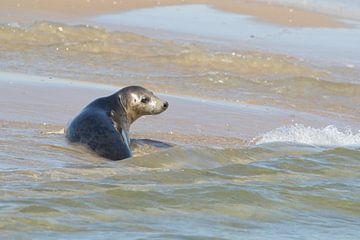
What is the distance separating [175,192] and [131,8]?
13.0 metres

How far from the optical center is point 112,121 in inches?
341

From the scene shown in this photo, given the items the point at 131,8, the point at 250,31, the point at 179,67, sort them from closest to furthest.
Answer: the point at 179,67
the point at 250,31
the point at 131,8

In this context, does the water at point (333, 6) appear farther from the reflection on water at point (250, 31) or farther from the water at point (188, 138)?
the water at point (188, 138)

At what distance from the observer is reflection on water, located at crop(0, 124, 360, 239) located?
19.1 feet

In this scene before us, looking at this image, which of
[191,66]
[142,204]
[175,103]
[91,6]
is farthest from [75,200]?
[91,6]

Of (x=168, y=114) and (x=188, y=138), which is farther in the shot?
(x=168, y=114)

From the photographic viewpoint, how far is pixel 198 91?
11969 mm

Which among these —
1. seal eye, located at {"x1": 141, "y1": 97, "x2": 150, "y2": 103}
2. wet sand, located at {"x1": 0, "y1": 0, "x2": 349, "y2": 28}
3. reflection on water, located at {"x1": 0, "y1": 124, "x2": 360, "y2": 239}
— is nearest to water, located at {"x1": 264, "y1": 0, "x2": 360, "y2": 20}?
wet sand, located at {"x1": 0, "y1": 0, "x2": 349, "y2": 28}

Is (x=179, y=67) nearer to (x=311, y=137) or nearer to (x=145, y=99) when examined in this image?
(x=311, y=137)

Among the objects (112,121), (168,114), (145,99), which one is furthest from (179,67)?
(112,121)

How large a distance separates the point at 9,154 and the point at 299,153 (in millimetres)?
2630

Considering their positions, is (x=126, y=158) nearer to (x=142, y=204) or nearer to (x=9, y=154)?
(x=9, y=154)

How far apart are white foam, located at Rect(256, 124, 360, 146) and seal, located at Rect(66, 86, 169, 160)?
1.12m

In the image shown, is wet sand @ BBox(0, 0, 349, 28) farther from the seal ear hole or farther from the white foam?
the white foam
